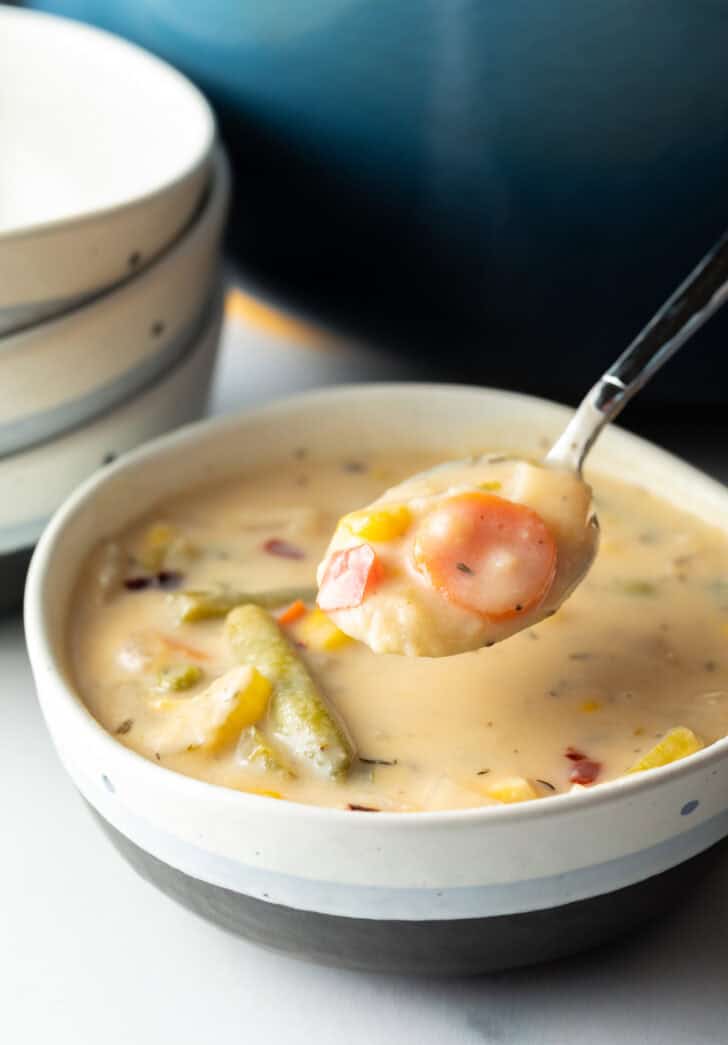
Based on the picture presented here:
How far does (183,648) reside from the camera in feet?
3.80

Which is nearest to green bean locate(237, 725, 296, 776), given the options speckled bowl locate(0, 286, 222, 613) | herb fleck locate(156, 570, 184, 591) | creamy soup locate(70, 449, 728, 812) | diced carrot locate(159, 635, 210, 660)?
creamy soup locate(70, 449, 728, 812)

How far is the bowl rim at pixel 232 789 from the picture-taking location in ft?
2.96

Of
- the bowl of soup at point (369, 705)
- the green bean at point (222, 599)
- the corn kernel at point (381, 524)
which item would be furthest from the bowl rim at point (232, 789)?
the corn kernel at point (381, 524)

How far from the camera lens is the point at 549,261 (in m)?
1.46

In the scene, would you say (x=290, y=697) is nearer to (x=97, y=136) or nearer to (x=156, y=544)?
(x=156, y=544)

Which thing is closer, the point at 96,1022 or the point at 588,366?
the point at 96,1022

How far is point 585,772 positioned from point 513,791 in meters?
0.06

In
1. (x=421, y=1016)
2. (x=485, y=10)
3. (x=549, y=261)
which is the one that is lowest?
(x=421, y=1016)

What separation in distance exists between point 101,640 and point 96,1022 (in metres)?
0.28

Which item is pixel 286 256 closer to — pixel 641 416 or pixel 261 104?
pixel 261 104

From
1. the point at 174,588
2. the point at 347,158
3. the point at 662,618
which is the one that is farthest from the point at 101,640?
the point at 347,158

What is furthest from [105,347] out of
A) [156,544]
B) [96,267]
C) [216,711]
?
[216,711]

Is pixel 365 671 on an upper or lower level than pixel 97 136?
upper

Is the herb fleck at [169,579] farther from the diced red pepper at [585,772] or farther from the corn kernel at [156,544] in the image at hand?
the diced red pepper at [585,772]
